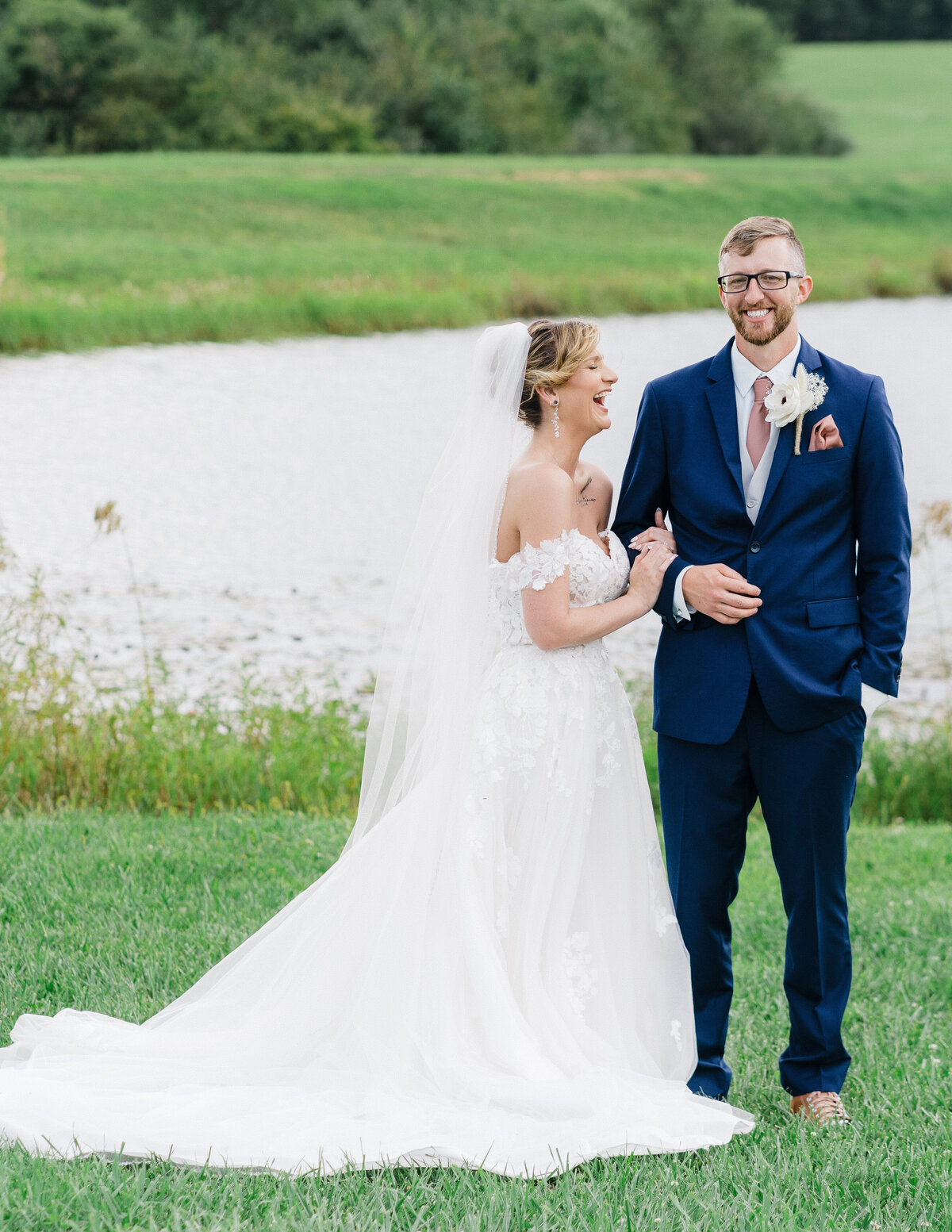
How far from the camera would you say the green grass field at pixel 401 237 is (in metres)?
20.0

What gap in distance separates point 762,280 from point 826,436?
1.34 ft

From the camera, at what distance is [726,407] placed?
134 inches

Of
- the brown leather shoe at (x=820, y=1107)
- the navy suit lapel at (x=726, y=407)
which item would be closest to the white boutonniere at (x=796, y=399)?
the navy suit lapel at (x=726, y=407)

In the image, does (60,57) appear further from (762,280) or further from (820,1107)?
(820,1107)

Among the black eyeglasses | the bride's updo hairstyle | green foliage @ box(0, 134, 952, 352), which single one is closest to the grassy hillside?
green foliage @ box(0, 134, 952, 352)

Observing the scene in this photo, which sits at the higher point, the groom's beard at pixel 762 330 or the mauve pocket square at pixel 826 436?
the groom's beard at pixel 762 330

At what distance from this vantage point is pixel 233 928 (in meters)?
4.55

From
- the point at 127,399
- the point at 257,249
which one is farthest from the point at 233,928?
the point at 257,249

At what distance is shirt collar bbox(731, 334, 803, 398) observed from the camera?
11.1ft

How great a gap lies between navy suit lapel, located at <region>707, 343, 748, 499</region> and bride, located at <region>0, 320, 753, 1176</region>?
284mm

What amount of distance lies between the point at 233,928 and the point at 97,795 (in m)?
1.89

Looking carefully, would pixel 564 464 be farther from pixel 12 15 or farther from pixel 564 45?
pixel 564 45

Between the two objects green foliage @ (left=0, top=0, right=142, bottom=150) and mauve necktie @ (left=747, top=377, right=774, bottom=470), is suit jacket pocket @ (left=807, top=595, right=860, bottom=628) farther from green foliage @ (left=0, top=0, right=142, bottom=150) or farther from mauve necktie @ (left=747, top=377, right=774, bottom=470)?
green foliage @ (left=0, top=0, right=142, bottom=150)

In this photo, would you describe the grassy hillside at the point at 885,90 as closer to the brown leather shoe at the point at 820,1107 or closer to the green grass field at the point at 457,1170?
the green grass field at the point at 457,1170
